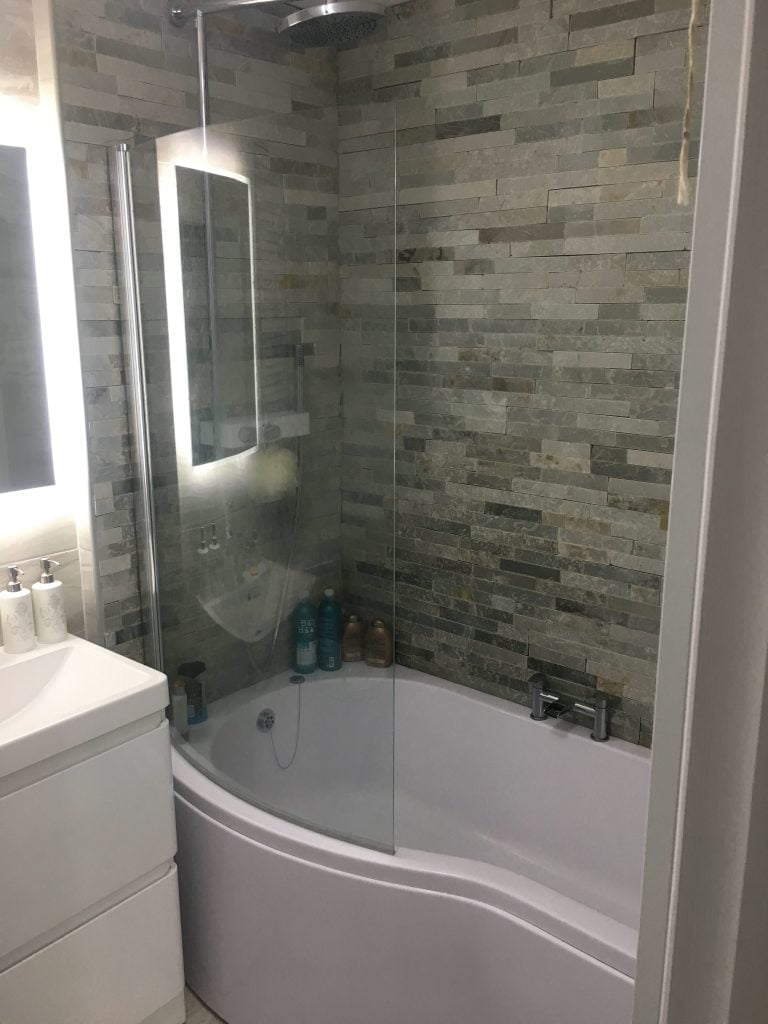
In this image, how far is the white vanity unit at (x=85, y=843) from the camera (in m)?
1.62

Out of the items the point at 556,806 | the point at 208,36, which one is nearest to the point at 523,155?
the point at 208,36

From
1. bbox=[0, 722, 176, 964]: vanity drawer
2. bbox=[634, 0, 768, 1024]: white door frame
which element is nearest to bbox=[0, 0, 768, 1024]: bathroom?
bbox=[0, 722, 176, 964]: vanity drawer

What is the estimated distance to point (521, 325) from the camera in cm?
229

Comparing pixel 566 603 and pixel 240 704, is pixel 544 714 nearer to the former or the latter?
pixel 566 603

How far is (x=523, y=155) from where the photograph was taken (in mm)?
2205

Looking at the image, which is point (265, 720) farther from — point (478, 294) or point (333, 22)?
point (333, 22)

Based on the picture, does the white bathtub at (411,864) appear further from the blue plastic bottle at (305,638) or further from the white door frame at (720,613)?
the white door frame at (720,613)

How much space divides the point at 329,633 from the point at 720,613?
1.82m

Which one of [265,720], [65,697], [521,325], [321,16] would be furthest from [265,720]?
[321,16]

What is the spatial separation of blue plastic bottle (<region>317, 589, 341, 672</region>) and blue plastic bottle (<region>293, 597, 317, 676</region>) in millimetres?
16

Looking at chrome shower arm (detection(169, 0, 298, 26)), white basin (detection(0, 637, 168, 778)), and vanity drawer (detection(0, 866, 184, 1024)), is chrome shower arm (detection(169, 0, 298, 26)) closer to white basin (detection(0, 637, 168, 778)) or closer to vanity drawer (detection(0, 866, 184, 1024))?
white basin (detection(0, 637, 168, 778))

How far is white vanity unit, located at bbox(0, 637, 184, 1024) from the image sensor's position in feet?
5.31

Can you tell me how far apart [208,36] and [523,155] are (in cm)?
86

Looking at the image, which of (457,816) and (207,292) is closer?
(207,292)
